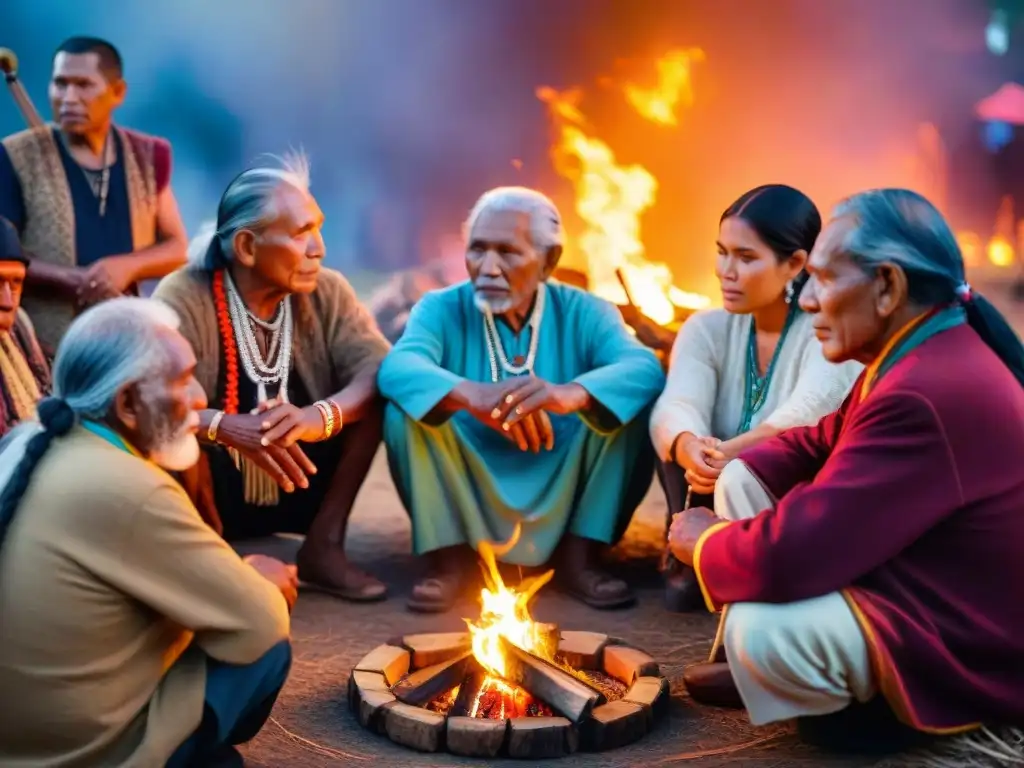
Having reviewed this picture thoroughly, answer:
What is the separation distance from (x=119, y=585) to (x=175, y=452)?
0.42 m

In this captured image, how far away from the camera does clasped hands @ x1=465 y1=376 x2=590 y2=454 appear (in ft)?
16.4

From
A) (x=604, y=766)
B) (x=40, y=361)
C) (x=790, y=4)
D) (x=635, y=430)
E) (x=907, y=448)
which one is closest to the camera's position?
(x=907, y=448)

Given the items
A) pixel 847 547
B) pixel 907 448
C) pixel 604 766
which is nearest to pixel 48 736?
pixel 604 766

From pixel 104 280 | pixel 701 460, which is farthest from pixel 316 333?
pixel 701 460

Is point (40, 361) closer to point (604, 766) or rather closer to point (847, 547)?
point (604, 766)

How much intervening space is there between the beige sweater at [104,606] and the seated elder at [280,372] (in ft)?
5.33

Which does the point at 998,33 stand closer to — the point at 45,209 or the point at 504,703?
the point at 45,209

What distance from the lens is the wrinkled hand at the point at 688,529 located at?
372 centimetres

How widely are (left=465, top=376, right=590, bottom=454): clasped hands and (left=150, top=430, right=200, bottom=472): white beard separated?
1.79 metres

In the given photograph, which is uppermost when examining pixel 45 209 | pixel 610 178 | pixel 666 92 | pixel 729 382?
pixel 666 92

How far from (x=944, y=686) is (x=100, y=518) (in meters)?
2.26

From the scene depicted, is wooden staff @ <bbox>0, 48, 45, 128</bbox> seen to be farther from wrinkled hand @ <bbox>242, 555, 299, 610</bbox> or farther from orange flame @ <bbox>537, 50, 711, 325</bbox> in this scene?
orange flame @ <bbox>537, 50, 711, 325</bbox>

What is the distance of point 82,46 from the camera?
20.5 ft

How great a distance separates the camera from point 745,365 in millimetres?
5211
